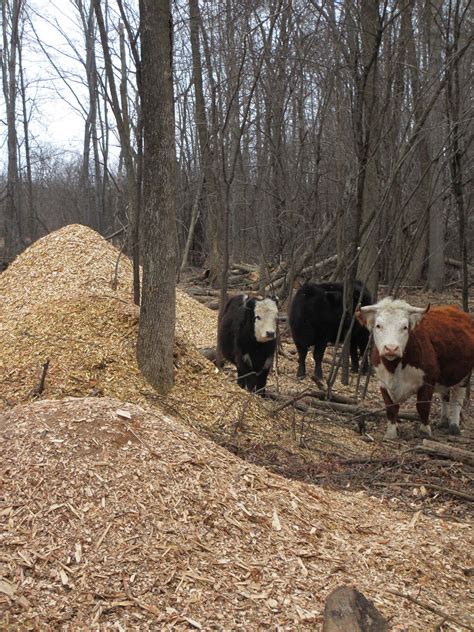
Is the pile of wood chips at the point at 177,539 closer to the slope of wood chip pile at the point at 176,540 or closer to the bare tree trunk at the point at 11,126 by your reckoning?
the slope of wood chip pile at the point at 176,540

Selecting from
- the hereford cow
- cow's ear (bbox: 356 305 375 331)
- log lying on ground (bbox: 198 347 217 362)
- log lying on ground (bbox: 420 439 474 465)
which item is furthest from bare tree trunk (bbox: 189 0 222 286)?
log lying on ground (bbox: 420 439 474 465)

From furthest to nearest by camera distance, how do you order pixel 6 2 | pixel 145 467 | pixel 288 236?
pixel 6 2 → pixel 288 236 → pixel 145 467

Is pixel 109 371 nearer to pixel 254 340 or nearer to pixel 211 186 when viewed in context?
pixel 254 340

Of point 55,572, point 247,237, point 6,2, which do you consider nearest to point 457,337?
point 55,572

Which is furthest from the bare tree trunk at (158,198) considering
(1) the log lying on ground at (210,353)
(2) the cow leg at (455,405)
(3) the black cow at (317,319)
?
(3) the black cow at (317,319)

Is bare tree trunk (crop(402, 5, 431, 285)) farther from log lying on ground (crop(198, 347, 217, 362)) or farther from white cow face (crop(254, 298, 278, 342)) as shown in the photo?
log lying on ground (crop(198, 347, 217, 362))

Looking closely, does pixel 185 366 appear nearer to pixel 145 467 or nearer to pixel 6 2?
pixel 145 467

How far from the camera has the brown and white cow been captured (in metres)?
6.92

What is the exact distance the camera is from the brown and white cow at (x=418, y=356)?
692 cm

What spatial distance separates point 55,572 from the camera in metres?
3.29

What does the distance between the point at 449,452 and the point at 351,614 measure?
3.09 meters

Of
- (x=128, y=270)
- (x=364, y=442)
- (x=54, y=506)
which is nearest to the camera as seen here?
(x=54, y=506)

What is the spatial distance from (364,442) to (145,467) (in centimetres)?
337

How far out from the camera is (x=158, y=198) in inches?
257
